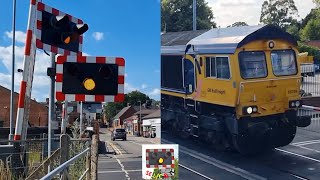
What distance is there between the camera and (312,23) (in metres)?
4.45

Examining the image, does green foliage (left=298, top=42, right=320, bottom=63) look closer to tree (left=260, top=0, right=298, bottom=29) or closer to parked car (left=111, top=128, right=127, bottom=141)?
tree (left=260, top=0, right=298, bottom=29)

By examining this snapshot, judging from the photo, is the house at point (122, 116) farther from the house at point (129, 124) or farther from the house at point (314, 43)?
the house at point (314, 43)

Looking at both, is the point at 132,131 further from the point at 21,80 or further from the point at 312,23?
the point at 312,23

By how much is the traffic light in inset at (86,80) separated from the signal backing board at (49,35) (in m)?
0.12

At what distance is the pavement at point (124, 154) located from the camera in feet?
14.2

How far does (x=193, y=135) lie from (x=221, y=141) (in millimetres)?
230

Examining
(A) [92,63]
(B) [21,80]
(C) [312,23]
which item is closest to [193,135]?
(A) [92,63]

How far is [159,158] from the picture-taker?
14.2ft

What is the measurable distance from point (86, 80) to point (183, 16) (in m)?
0.98

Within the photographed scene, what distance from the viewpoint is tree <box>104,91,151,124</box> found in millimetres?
4289

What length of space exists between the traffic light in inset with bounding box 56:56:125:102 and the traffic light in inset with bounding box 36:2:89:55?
157 mm

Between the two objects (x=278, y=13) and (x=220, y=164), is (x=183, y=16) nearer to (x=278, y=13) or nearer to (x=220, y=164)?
(x=278, y=13)

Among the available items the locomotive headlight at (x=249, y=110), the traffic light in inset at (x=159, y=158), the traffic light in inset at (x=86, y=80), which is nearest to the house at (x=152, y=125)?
the traffic light in inset at (x=159, y=158)

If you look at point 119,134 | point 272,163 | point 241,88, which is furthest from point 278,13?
point 119,134
